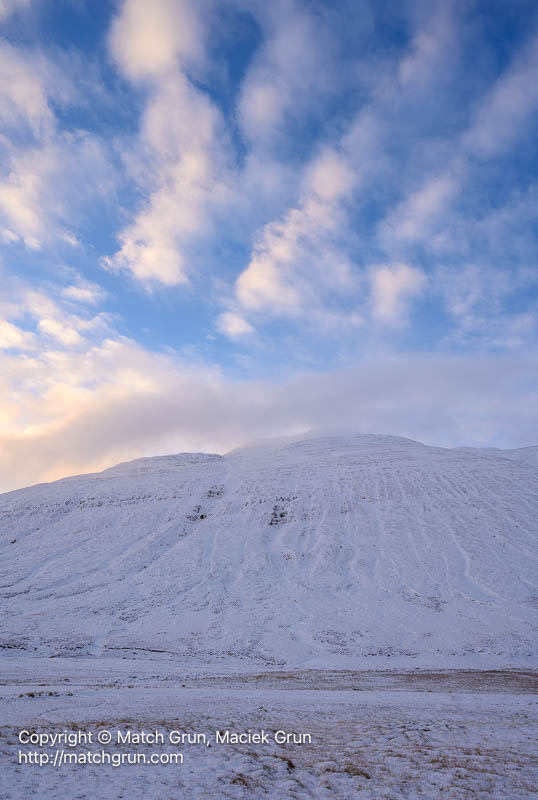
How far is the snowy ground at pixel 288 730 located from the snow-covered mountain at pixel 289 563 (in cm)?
853

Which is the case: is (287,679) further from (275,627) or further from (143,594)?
(143,594)

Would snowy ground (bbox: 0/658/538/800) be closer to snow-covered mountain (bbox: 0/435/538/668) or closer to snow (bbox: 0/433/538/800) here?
snow (bbox: 0/433/538/800)

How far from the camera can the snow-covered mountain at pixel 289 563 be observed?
24.8 m

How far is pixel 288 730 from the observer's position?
8805mm

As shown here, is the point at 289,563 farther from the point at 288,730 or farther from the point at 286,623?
the point at 288,730

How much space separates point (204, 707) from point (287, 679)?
7.49 m

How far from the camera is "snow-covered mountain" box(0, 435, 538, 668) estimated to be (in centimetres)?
2483

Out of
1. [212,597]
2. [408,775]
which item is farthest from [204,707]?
[212,597]

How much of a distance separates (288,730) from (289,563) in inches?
1114

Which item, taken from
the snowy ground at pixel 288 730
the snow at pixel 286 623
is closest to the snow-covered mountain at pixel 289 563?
the snow at pixel 286 623

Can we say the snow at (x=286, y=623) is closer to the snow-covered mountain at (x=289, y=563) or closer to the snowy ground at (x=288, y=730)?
the snowy ground at (x=288, y=730)

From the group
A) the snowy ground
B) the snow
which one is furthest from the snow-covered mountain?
the snowy ground

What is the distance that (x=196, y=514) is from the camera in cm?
4491

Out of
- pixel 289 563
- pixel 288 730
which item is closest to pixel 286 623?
pixel 289 563
